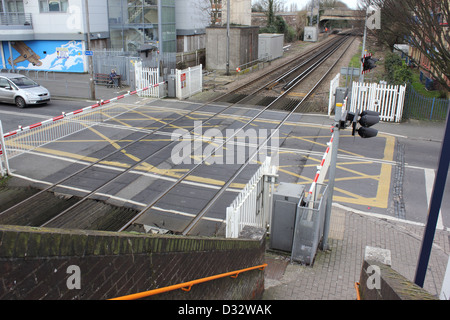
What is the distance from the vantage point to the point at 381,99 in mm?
19188

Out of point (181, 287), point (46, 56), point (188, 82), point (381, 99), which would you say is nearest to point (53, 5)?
point (46, 56)

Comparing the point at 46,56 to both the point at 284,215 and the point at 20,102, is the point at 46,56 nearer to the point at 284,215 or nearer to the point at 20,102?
the point at 20,102

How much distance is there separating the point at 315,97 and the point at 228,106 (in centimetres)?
597

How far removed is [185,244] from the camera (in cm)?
388

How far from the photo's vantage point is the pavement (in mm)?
7059

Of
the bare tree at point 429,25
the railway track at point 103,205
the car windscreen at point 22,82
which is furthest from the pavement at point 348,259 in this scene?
the car windscreen at point 22,82

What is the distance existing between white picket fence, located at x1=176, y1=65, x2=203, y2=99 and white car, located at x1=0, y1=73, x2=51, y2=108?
22.0 ft

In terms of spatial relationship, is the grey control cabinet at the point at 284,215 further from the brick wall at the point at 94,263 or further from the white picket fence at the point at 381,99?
the white picket fence at the point at 381,99

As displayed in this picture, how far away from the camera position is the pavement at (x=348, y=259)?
706 centimetres

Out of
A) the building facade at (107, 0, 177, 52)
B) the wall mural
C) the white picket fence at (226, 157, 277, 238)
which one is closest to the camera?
the white picket fence at (226, 157, 277, 238)

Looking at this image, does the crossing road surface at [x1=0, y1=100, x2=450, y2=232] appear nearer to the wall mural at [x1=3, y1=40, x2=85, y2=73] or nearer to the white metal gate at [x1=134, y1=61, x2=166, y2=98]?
the white metal gate at [x1=134, y1=61, x2=166, y2=98]

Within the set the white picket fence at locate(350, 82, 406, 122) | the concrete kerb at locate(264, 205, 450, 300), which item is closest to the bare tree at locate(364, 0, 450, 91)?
the white picket fence at locate(350, 82, 406, 122)

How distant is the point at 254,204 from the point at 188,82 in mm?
15640
